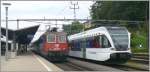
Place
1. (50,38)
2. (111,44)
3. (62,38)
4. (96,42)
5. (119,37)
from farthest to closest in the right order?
(62,38) → (50,38) → (96,42) → (119,37) → (111,44)

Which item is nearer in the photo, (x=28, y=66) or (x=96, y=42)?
(x=28, y=66)

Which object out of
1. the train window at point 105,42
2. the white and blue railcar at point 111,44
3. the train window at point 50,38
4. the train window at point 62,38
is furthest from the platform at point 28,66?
the train window at point 62,38

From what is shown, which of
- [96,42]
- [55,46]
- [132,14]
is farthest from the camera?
[132,14]

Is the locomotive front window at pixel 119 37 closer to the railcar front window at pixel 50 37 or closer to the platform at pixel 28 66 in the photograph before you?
the platform at pixel 28 66

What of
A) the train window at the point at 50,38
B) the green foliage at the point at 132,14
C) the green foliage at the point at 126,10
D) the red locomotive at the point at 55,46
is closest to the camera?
the red locomotive at the point at 55,46

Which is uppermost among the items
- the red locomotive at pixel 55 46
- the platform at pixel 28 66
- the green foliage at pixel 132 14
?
the green foliage at pixel 132 14

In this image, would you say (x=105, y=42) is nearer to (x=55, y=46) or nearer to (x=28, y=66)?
(x=28, y=66)

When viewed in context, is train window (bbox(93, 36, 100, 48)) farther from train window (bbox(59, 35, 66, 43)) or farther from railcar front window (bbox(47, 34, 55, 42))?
railcar front window (bbox(47, 34, 55, 42))

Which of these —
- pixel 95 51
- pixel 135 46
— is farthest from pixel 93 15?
pixel 95 51

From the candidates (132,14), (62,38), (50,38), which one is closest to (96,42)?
(62,38)

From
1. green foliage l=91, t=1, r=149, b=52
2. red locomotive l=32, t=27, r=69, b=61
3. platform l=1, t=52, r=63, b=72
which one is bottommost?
platform l=1, t=52, r=63, b=72

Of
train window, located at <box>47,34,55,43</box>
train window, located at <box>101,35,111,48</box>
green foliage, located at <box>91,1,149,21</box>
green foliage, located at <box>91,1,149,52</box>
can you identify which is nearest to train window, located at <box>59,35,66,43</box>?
train window, located at <box>47,34,55,43</box>

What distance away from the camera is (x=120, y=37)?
3006cm

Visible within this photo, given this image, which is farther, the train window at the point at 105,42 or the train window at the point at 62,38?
the train window at the point at 62,38
